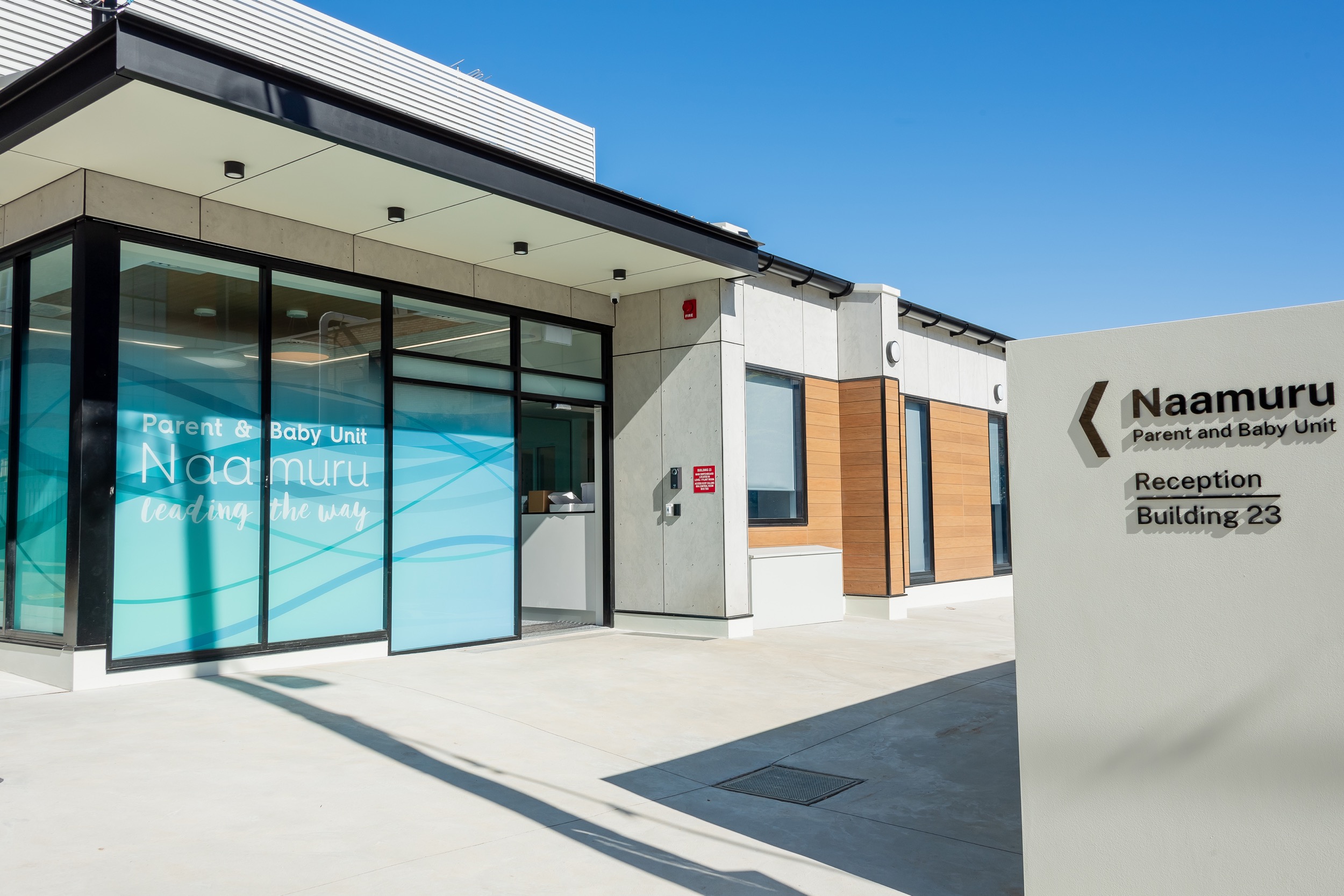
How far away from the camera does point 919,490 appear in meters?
13.2

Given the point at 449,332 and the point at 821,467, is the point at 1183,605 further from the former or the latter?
the point at 821,467

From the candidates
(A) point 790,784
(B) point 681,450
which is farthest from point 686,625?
(A) point 790,784

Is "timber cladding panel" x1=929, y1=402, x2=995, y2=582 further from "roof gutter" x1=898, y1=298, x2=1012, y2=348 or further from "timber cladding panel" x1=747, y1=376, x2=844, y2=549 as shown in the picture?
"timber cladding panel" x1=747, y1=376, x2=844, y2=549

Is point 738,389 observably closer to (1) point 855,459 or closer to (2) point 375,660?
(1) point 855,459

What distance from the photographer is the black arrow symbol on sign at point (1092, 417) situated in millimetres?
3018

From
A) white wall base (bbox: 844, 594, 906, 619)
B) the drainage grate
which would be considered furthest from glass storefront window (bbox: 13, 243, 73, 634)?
white wall base (bbox: 844, 594, 906, 619)

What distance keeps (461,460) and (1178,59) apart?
8378 mm

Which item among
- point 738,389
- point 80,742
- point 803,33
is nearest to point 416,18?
point 803,33

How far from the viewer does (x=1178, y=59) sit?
9.89 m

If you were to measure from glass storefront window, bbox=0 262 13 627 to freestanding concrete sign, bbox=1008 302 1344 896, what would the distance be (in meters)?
7.24

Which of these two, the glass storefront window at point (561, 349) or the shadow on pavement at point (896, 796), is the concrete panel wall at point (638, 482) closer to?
the glass storefront window at point (561, 349)

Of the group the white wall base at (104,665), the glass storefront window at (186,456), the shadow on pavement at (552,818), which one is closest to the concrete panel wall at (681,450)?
the white wall base at (104,665)

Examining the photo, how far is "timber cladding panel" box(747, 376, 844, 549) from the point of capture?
11.4 m

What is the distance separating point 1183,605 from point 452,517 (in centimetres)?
677
